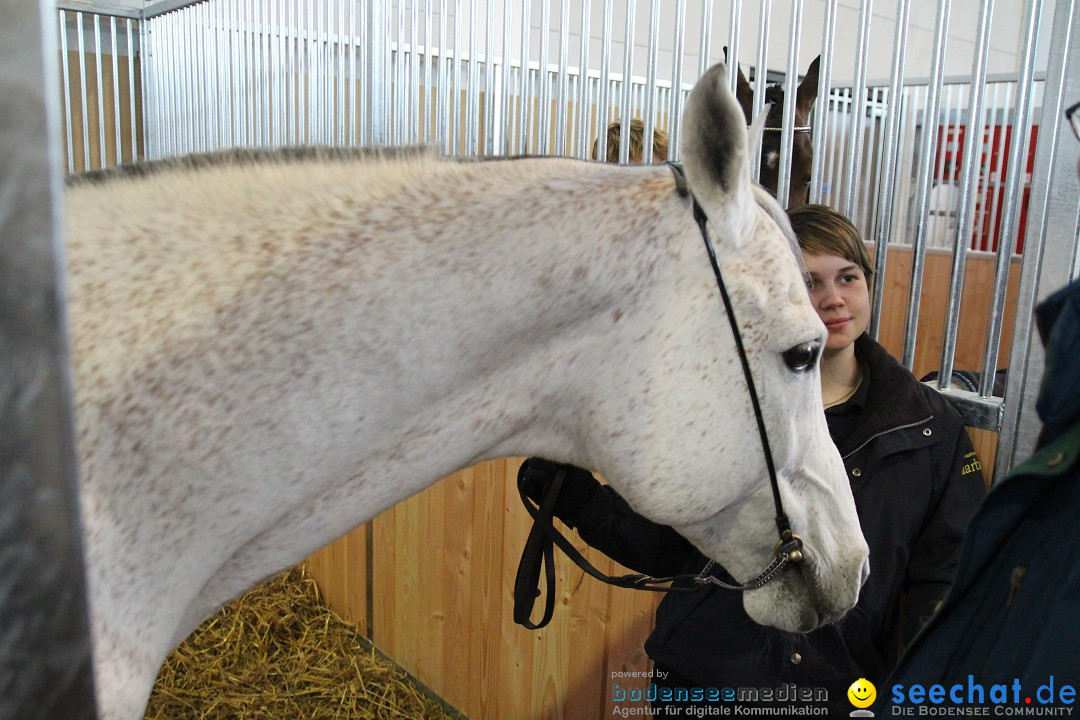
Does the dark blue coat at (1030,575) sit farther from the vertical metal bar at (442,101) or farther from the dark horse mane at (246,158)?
the vertical metal bar at (442,101)

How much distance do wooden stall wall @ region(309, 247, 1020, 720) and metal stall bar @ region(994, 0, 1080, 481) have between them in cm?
91

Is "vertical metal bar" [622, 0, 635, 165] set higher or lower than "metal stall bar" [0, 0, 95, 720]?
higher

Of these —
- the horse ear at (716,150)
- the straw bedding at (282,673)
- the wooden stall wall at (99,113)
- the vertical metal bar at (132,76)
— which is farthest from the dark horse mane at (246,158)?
the vertical metal bar at (132,76)

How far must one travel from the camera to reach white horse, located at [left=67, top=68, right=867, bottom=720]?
739mm

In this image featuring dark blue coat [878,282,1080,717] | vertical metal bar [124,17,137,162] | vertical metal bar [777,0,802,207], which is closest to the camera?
dark blue coat [878,282,1080,717]

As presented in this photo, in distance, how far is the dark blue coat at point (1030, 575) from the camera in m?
0.68

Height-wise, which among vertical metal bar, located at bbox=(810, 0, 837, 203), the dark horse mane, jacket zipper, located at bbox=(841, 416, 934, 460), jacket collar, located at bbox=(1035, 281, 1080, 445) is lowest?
jacket zipper, located at bbox=(841, 416, 934, 460)

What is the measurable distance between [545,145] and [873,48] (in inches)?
246

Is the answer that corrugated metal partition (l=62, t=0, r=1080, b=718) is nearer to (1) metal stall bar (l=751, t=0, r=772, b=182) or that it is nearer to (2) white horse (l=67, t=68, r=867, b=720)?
(1) metal stall bar (l=751, t=0, r=772, b=182)

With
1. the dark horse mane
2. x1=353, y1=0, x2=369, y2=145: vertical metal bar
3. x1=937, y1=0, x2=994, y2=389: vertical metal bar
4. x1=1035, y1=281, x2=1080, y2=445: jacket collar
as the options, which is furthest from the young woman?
x1=353, y1=0, x2=369, y2=145: vertical metal bar

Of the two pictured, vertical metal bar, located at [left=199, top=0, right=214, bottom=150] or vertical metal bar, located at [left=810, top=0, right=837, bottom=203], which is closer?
vertical metal bar, located at [left=810, top=0, right=837, bottom=203]

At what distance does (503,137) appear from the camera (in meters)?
2.11

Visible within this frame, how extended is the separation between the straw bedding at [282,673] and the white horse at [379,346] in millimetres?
1727

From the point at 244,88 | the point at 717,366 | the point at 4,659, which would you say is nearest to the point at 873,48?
the point at 244,88
